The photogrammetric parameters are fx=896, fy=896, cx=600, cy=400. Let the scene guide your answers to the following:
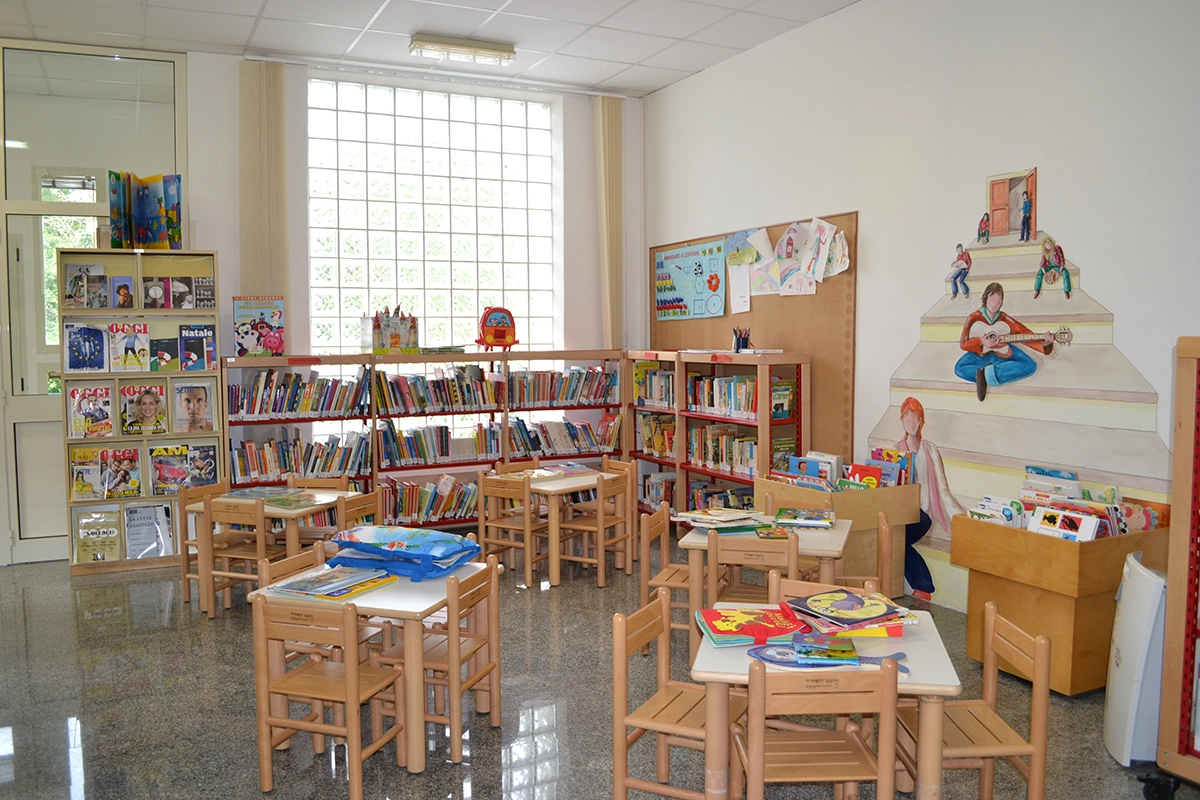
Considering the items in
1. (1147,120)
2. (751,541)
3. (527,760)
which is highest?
(1147,120)

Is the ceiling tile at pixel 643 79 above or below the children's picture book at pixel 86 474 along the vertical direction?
above

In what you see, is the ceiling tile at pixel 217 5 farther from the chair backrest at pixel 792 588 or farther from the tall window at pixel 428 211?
the chair backrest at pixel 792 588

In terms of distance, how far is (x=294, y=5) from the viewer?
5.85 metres

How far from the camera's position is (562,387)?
7.64 m

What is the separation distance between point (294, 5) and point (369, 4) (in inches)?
19.2

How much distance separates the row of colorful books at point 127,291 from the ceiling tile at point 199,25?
173 centimetres

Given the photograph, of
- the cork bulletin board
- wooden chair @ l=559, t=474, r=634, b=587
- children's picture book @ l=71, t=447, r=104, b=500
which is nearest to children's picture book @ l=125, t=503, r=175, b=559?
children's picture book @ l=71, t=447, r=104, b=500

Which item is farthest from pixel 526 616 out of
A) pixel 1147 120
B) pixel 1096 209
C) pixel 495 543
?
pixel 1147 120

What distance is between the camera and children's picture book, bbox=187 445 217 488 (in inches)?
260

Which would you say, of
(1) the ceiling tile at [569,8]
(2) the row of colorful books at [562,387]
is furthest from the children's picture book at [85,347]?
(1) the ceiling tile at [569,8]

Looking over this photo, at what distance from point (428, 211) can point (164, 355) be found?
8.20ft

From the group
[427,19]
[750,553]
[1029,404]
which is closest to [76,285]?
[427,19]

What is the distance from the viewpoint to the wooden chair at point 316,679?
3053 mm

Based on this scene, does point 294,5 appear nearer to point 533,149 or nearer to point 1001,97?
point 533,149
